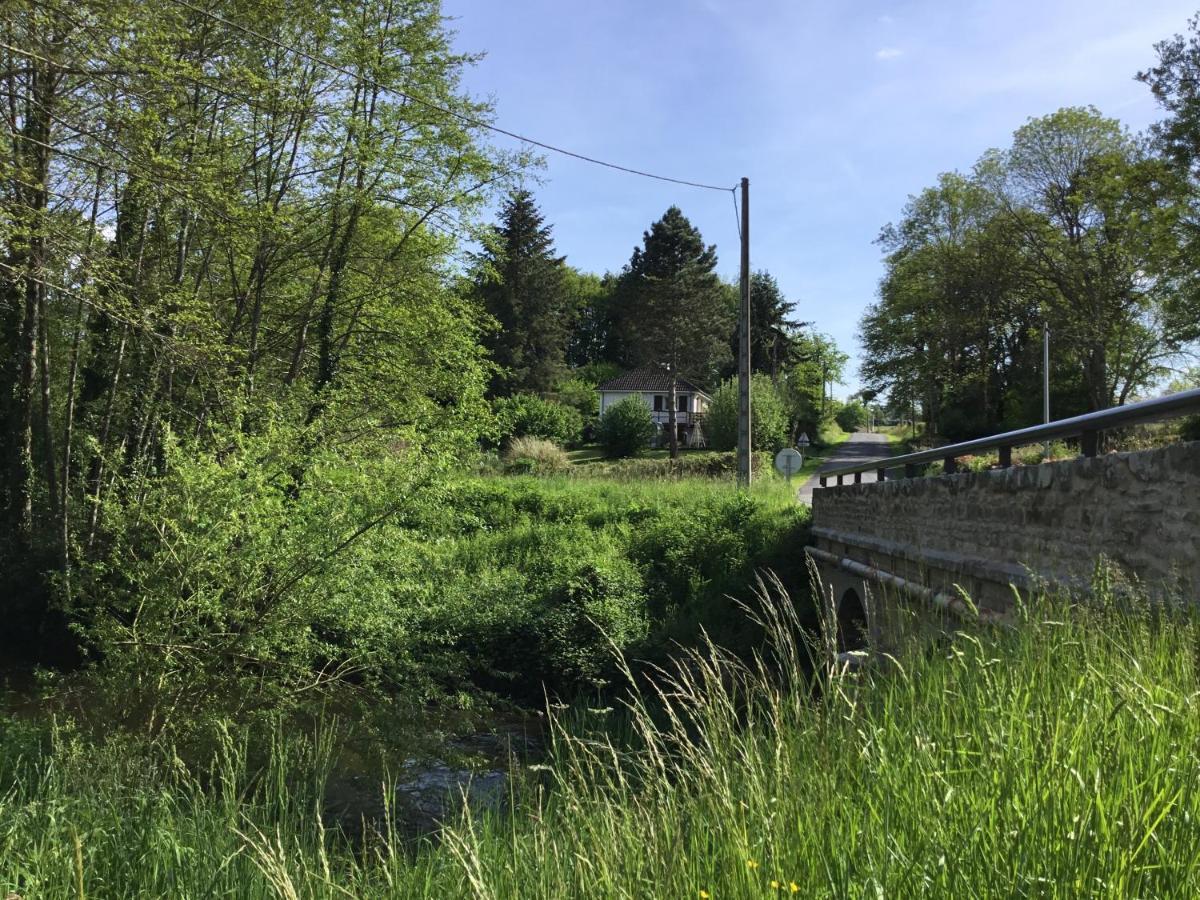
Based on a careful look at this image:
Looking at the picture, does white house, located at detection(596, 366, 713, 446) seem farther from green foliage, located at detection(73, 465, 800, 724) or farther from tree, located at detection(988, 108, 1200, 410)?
green foliage, located at detection(73, 465, 800, 724)

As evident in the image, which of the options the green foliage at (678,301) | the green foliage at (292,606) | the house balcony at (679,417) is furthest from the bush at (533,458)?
the house balcony at (679,417)

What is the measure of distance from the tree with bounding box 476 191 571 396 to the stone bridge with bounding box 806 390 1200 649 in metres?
41.2

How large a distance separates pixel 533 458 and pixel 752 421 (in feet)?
43.7

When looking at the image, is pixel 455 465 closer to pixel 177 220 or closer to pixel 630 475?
pixel 177 220

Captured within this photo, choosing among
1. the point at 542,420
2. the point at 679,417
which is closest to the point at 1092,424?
the point at 542,420

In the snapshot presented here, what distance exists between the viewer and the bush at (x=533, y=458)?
94.4ft

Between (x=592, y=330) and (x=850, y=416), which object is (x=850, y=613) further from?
(x=850, y=416)

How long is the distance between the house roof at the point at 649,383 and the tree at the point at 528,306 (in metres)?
7.08

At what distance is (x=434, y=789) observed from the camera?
8.98 metres

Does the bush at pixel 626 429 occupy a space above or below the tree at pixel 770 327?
below

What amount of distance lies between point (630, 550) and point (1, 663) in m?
11.6

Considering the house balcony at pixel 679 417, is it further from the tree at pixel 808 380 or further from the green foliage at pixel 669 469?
the green foliage at pixel 669 469

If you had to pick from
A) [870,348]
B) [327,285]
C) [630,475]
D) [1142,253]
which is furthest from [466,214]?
[870,348]

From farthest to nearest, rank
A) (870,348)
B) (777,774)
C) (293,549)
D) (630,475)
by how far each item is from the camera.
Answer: (870,348) → (630,475) → (293,549) → (777,774)
